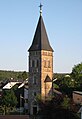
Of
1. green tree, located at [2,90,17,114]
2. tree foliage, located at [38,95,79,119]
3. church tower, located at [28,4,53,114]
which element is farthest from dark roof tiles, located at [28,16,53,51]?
tree foliage, located at [38,95,79,119]

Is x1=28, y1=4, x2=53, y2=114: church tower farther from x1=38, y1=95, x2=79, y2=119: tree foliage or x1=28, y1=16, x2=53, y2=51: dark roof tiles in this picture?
x1=38, y1=95, x2=79, y2=119: tree foliage

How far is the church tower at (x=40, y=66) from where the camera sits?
63812 mm

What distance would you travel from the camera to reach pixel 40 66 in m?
63.8

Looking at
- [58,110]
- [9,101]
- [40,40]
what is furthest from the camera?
[9,101]

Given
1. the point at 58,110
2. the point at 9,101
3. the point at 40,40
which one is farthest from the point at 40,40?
the point at 58,110

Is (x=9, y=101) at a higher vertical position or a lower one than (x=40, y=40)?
lower

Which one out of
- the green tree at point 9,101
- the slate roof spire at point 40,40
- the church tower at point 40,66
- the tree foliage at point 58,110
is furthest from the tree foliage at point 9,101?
the tree foliage at point 58,110

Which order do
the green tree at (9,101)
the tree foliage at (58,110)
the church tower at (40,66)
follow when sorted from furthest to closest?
the green tree at (9,101), the church tower at (40,66), the tree foliage at (58,110)

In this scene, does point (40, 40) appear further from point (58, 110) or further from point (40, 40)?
point (58, 110)

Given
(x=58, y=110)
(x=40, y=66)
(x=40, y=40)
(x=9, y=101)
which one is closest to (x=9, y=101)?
(x=9, y=101)

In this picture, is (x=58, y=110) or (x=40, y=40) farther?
(x=40, y=40)

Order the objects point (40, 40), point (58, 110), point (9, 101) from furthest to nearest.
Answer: point (9, 101) < point (40, 40) < point (58, 110)

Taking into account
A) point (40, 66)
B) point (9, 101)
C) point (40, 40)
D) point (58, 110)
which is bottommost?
point (9, 101)

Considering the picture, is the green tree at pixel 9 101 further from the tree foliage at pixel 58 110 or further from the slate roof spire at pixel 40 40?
the tree foliage at pixel 58 110
